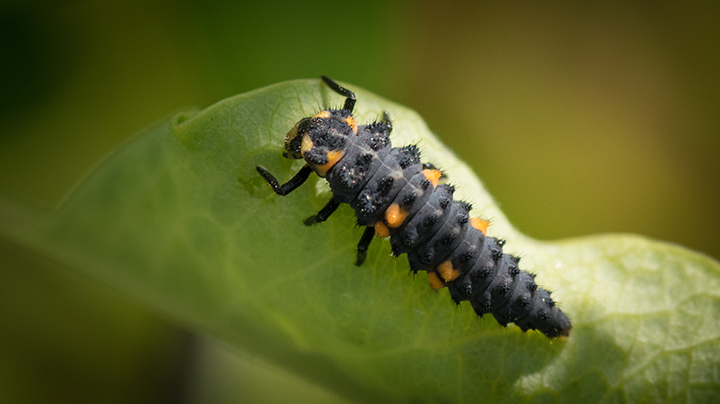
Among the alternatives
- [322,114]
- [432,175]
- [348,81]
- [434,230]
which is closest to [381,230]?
[434,230]

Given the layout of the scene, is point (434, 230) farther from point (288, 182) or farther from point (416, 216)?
point (288, 182)

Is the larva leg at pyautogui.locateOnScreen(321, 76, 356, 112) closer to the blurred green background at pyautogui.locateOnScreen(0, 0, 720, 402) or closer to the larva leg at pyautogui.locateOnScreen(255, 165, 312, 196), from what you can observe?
the larva leg at pyautogui.locateOnScreen(255, 165, 312, 196)

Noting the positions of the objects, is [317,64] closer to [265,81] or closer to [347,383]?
[265,81]

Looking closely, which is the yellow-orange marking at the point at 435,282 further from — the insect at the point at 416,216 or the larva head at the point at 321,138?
the larva head at the point at 321,138

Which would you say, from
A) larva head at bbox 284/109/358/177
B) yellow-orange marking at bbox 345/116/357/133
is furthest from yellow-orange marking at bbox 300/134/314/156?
yellow-orange marking at bbox 345/116/357/133

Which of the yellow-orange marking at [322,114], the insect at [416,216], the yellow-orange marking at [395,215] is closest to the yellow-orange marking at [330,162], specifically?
the insect at [416,216]
